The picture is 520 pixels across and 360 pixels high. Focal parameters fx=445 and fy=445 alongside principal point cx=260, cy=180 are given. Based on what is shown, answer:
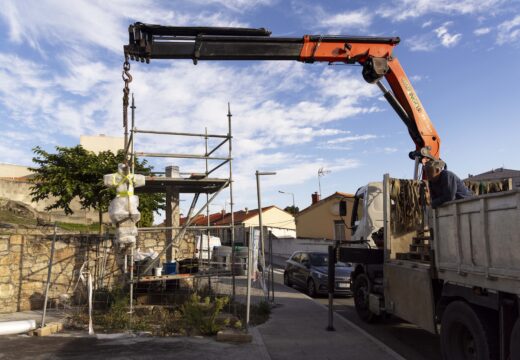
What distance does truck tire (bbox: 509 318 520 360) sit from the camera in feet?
13.5

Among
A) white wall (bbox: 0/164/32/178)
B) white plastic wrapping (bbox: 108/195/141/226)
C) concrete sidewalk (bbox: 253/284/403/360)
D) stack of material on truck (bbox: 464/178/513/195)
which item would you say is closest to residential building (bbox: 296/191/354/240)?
concrete sidewalk (bbox: 253/284/403/360)

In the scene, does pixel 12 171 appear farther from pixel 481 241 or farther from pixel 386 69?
pixel 481 241

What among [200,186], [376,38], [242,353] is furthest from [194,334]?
[376,38]

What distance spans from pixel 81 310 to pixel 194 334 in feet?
9.19

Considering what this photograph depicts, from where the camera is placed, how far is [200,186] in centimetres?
1087

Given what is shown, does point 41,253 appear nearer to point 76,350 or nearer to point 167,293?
point 167,293

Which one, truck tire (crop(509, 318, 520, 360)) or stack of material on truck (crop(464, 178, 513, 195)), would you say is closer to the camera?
truck tire (crop(509, 318, 520, 360))

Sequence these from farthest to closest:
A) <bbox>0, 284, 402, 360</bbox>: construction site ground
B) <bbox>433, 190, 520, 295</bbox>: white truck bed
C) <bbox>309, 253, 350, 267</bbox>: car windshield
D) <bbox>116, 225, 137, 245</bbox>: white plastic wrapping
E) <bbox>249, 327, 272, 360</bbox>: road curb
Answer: <bbox>309, 253, 350, 267</bbox>: car windshield, <bbox>116, 225, 137, 245</bbox>: white plastic wrapping, <bbox>249, 327, 272, 360</bbox>: road curb, <bbox>0, 284, 402, 360</bbox>: construction site ground, <bbox>433, 190, 520, 295</bbox>: white truck bed

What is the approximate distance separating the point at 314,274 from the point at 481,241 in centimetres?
974

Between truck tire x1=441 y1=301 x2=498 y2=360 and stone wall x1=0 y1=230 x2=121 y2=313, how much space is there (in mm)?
6783

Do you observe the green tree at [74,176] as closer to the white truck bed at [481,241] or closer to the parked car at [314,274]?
the parked car at [314,274]

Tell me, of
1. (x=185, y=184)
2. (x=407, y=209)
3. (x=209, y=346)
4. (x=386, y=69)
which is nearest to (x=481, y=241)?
(x=407, y=209)

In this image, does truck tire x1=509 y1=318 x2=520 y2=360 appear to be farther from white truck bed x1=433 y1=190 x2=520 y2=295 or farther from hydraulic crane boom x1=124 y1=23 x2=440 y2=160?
hydraulic crane boom x1=124 y1=23 x2=440 y2=160

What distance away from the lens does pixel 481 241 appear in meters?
4.76
